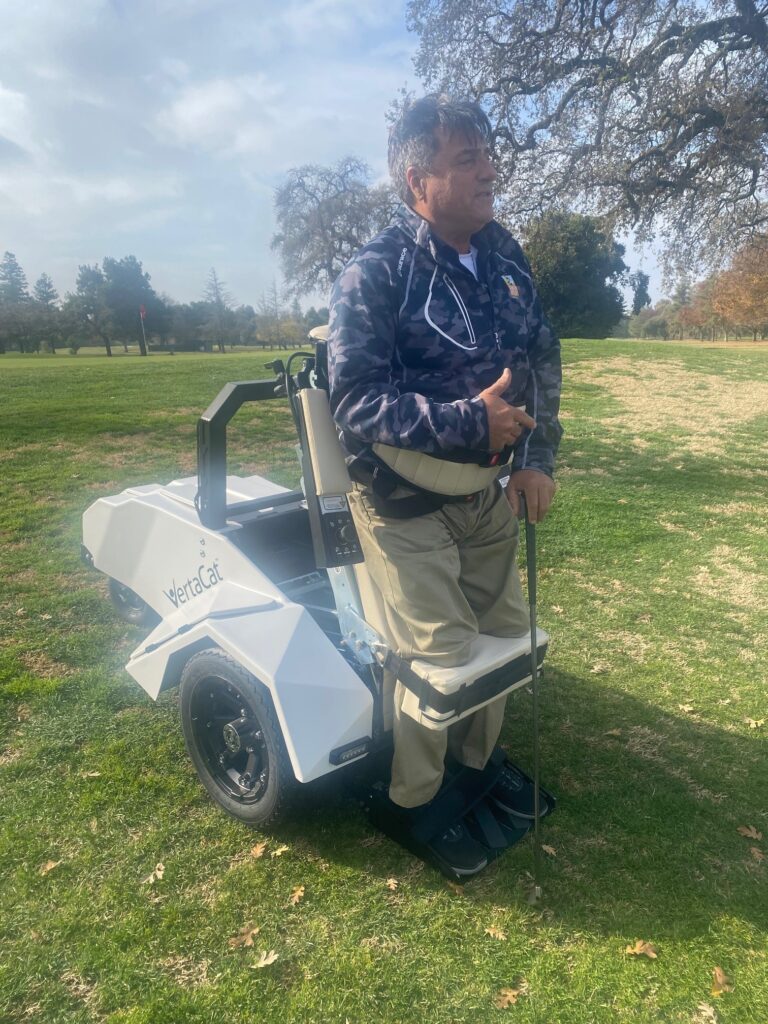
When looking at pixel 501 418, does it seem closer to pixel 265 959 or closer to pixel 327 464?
pixel 327 464

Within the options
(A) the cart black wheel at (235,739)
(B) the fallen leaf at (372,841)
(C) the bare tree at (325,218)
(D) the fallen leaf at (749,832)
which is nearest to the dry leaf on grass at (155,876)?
(A) the cart black wheel at (235,739)

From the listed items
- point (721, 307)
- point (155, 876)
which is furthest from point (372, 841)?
point (721, 307)

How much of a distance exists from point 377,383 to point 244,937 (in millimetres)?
1787

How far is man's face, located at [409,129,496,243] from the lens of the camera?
217 centimetres

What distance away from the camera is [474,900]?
7.72 feet

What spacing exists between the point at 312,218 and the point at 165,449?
109 ft

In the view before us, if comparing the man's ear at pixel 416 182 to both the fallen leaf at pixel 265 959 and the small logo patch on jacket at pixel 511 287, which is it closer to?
the small logo patch on jacket at pixel 511 287

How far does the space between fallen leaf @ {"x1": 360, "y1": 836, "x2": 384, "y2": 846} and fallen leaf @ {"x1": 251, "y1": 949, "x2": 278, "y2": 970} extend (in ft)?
1.71

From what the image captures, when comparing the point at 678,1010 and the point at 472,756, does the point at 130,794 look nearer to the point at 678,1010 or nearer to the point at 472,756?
the point at 472,756

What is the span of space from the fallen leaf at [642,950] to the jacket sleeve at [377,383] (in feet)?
5.39

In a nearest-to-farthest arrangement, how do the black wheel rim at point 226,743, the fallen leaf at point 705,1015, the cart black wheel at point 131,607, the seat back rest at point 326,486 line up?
the fallen leaf at point 705,1015
the seat back rest at point 326,486
the black wheel rim at point 226,743
the cart black wheel at point 131,607

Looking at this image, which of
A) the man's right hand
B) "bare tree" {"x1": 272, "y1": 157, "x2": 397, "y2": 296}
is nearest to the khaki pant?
the man's right hand

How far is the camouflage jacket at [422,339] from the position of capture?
2037 millimetres

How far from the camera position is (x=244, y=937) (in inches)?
86.8
